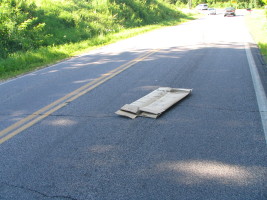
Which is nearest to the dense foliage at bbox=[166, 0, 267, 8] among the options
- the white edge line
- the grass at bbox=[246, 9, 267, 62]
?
the grass at bbox=[246, 9, 267, 62]

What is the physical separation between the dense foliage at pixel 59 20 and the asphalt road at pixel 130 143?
7.80 meters

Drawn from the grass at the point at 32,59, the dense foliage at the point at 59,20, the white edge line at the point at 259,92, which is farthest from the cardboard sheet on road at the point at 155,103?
the dense foliage at the point at 59,20

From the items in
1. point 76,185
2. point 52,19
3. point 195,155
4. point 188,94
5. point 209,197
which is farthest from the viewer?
point 52,19

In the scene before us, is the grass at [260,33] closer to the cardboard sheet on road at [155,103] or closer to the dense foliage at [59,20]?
the cardboard sheet on road at [155,103]

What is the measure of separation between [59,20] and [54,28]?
1.65 m

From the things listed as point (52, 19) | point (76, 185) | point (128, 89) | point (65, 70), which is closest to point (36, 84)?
point (65, 70)

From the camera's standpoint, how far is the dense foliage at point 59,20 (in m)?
15.2

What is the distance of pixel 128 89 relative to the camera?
7254 millimetres

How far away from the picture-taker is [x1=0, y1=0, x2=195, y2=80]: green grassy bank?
12.9m

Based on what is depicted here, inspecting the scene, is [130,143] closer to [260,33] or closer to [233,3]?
[260,33]

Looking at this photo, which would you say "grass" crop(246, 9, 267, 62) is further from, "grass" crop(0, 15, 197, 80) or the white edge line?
"grass" crop(0, 15, 197, 80)

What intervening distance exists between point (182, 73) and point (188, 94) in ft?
7.34

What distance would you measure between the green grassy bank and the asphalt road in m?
4.66

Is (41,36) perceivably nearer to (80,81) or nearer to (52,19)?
(52,19)
